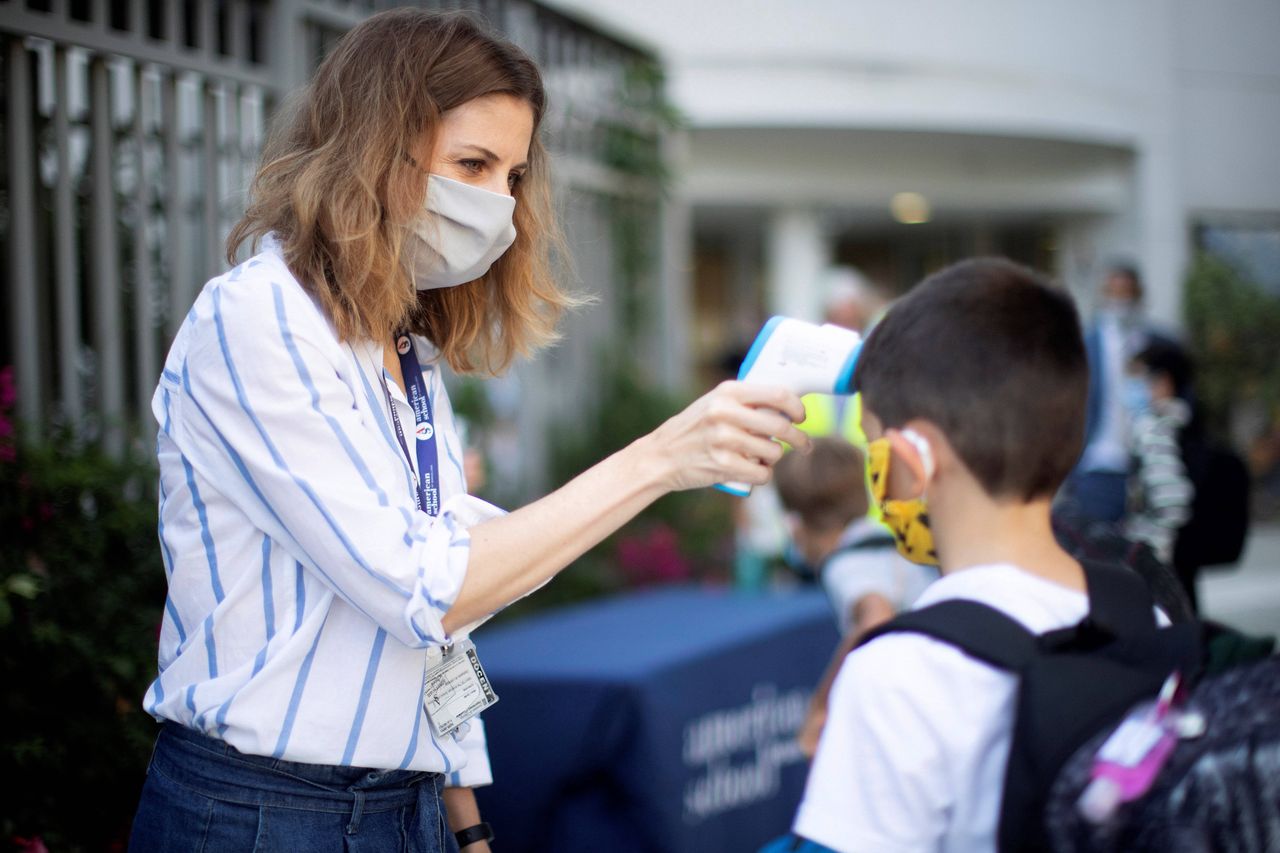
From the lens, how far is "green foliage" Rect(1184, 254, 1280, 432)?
39.6ft

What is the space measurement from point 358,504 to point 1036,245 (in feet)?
45.6

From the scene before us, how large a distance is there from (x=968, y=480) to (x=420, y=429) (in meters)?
0.74

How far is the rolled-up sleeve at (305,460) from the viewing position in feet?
4.69

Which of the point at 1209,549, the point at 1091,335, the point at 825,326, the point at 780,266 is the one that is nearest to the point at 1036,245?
the point at 780,266

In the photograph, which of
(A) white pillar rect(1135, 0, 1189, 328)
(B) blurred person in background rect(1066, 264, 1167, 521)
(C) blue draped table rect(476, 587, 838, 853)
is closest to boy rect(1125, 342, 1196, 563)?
(B) blurred person in background rect(1066, 264, 1167, 521)

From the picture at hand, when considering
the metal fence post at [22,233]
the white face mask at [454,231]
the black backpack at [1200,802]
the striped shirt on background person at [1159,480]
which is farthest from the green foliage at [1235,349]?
the black backpack at [1200,802]

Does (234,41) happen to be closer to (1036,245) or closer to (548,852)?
(548,852)

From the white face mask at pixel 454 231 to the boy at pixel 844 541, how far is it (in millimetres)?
1420

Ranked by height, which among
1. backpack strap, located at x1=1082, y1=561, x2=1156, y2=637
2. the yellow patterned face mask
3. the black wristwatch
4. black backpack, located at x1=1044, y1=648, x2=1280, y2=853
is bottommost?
the black wristwatch

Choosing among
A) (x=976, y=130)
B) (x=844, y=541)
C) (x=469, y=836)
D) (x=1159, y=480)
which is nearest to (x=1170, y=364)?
(x=1159, y=480)

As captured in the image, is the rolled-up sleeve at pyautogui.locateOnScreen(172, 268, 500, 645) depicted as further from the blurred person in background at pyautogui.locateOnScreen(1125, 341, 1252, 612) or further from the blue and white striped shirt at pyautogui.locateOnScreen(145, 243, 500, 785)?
the blurred person in background at pyautogui.locateOnScreen(1125, 341, 1252, 612)

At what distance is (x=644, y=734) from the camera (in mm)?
3096

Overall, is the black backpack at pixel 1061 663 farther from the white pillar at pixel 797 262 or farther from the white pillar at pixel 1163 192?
the white pillar at pixel 1163 192

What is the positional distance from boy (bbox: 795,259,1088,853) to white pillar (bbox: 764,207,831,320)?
10.7 m
